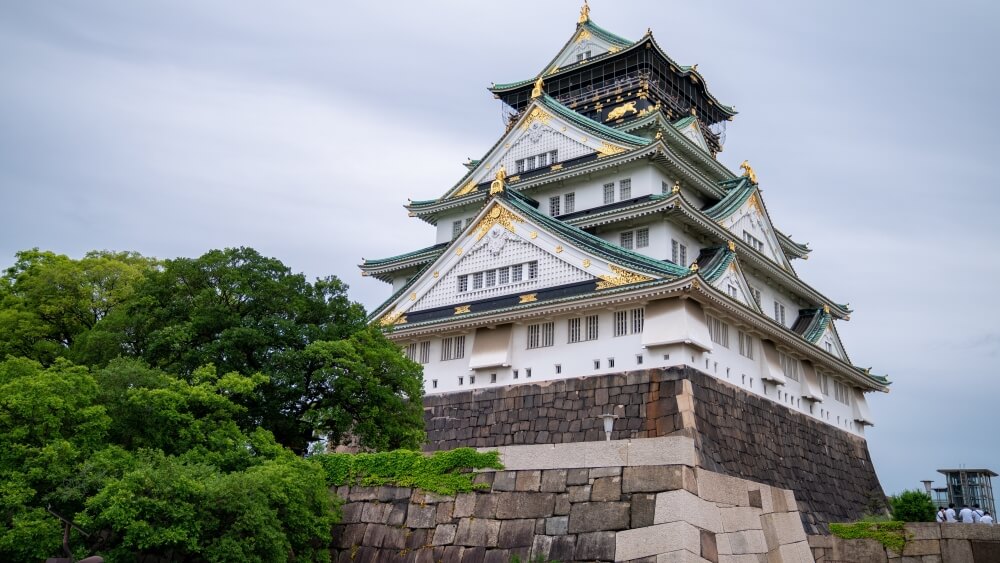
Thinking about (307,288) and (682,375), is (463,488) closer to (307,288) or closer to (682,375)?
(307,288)

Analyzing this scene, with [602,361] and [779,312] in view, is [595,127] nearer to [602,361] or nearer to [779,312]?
[779,312]

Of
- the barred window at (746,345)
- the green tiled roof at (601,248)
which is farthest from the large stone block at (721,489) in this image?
the barred window at (746,345)

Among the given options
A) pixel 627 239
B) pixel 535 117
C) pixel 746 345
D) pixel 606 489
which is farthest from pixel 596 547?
pixel 535 117

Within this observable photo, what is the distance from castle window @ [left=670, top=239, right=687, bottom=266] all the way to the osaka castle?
108 mm

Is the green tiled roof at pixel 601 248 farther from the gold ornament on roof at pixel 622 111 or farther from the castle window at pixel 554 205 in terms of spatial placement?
the gold ornament on roof at pixel 622 111

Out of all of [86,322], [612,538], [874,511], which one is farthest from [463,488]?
[874,511]

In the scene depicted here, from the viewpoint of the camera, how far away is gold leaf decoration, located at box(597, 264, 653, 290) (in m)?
28.5

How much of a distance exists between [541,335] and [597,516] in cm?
1233

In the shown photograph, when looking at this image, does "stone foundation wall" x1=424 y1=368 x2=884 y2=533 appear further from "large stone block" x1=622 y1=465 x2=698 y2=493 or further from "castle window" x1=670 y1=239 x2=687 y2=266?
"large stone block" x1=622 y1=465 x2=698 y2=493

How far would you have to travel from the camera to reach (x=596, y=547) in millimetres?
18266

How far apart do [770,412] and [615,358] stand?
7239 mm

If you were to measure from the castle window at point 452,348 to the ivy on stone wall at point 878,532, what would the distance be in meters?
13.6

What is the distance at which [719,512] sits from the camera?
19.0m

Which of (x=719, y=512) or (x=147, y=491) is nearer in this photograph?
(x=147, y=491)
